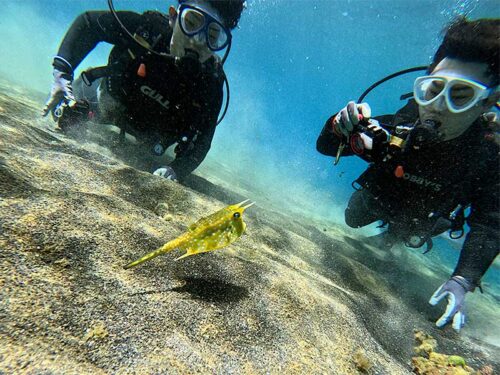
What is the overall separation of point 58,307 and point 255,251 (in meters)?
1.82

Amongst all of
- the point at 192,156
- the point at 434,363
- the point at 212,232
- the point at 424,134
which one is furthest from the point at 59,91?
the point at 434,363

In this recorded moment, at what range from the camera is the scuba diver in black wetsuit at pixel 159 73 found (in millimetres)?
4250

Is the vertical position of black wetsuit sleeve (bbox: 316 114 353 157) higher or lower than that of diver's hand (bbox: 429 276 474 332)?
higher

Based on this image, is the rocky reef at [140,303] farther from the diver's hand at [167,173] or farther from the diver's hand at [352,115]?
the diver's hand at [352,115]

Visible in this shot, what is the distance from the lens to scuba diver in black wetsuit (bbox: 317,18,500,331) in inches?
133

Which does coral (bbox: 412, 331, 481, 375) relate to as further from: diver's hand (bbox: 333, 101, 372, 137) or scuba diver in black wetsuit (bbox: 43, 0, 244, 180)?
scuba diver in black wetsuit (bbox: 43, 0, 244, 180)

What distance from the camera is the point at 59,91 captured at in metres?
4.09

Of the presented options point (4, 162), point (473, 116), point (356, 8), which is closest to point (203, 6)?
point (4, 162)

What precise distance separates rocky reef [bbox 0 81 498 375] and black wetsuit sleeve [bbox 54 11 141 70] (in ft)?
8.56

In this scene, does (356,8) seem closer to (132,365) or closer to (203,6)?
(203,6)

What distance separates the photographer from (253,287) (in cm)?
186

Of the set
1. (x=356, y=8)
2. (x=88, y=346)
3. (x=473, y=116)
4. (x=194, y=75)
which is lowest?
(x=88, y=346)

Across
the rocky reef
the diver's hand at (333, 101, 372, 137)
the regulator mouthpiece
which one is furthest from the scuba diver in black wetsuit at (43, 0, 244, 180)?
the regulator mouthpiece

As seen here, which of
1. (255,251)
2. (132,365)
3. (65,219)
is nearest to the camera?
(132,365)
